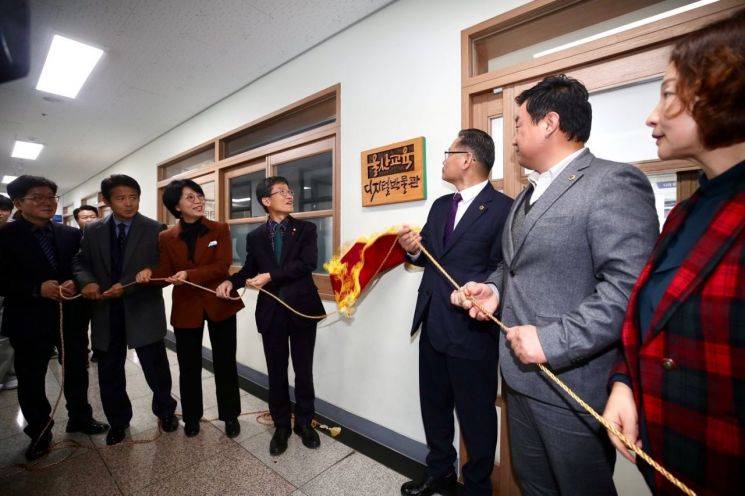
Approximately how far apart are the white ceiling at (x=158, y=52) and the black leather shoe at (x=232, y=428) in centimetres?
291

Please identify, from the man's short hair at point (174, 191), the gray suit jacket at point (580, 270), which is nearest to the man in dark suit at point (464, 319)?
the gray suit jacket at point (580, 270)

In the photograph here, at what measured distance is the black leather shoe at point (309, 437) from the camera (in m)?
2.13

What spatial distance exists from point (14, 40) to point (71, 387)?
2466 mm

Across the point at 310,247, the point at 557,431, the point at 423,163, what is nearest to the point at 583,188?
the point at 557,431

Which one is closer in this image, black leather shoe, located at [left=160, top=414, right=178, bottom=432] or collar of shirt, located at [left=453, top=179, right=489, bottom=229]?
collar of shirt, located at [left=453, top=179, right=489, bottom=229]

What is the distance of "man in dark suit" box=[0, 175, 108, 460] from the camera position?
6.63 ft

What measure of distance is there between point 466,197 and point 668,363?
102 centimetres

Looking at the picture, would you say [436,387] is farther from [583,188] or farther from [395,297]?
[583,188]

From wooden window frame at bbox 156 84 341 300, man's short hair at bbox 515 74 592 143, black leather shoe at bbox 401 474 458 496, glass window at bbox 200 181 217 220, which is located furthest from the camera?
glass window at bbox 200 181 217 220

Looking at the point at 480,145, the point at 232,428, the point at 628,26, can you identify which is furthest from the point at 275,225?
the point at 628,26

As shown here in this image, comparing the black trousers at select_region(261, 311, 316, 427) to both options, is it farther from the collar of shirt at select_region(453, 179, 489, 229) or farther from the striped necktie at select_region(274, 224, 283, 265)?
the collar of shirt at select_region(453, 179, 489, 229)

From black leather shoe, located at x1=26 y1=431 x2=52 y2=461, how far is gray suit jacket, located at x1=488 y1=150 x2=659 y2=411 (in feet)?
9.75

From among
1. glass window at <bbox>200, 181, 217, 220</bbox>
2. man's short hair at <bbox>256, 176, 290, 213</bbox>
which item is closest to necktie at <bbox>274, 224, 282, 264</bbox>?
man's short hair at <bbox>256, 176, 290, 213</bbox>

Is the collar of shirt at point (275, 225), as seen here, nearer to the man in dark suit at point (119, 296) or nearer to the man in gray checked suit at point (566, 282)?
the man in dark suit at point (119, 296)
